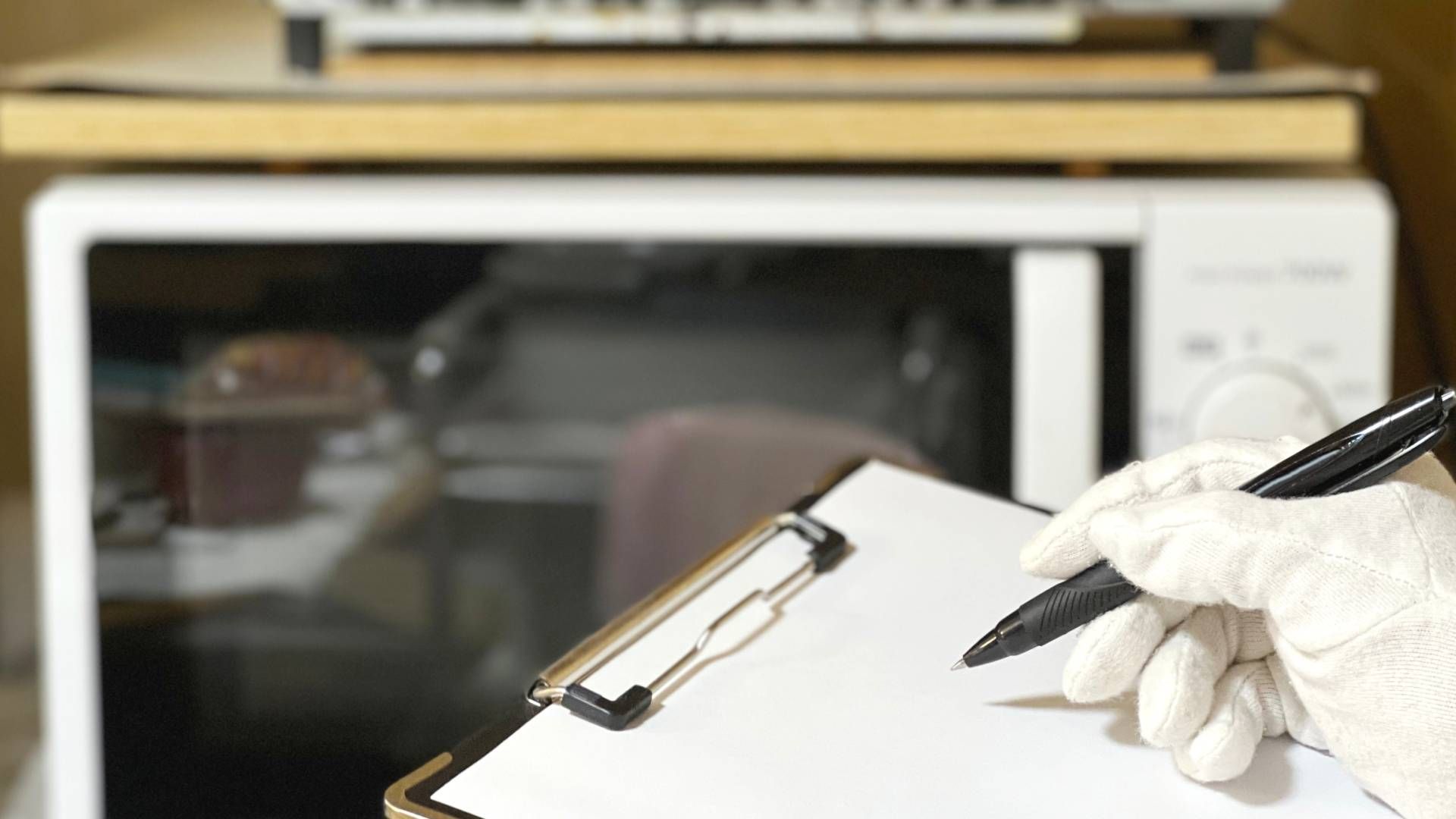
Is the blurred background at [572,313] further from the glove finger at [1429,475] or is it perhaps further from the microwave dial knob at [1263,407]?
the glove finger at [1429,475]

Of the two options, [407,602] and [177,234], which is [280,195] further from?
[407,602]

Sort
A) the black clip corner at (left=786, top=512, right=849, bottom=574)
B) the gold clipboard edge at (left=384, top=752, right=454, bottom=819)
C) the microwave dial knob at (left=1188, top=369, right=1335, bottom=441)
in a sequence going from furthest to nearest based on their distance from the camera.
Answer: the microwave dial knob at (left=1188, top=369, right=1335, bottom=441) → the black clip corner at (left=786, top=512, right=849, bottom=574) → the gold clipboard edge at (left=384, top=752, right=454, bottom=819)

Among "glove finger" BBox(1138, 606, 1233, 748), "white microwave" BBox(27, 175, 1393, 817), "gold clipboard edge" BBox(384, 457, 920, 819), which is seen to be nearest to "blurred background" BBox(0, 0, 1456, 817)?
"white microwave" BBox(27, 175, 1393, 817)

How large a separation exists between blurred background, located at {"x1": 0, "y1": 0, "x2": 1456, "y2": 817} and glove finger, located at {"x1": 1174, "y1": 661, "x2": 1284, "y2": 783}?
0.29 meters

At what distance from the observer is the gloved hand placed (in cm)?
31

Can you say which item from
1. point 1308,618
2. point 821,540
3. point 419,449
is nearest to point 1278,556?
point 1308,618

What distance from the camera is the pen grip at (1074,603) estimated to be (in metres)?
0.33

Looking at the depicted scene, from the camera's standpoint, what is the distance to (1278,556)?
308 mm

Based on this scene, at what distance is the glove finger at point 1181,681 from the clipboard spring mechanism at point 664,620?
0.11 metres

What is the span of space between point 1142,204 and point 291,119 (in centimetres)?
38

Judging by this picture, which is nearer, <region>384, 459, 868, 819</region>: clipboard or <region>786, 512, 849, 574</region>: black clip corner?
<region>384, 459, 868, 819</region>: clipboard

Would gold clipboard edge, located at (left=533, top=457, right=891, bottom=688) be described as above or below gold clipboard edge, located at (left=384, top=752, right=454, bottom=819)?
above

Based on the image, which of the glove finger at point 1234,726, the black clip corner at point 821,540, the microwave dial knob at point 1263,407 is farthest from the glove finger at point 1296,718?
the microwave dial knob at point 1263,407

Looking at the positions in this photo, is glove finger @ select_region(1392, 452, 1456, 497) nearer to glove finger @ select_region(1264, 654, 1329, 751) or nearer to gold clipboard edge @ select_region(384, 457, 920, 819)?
glove finger @ select_region(1264, 654, 1329, 751)
